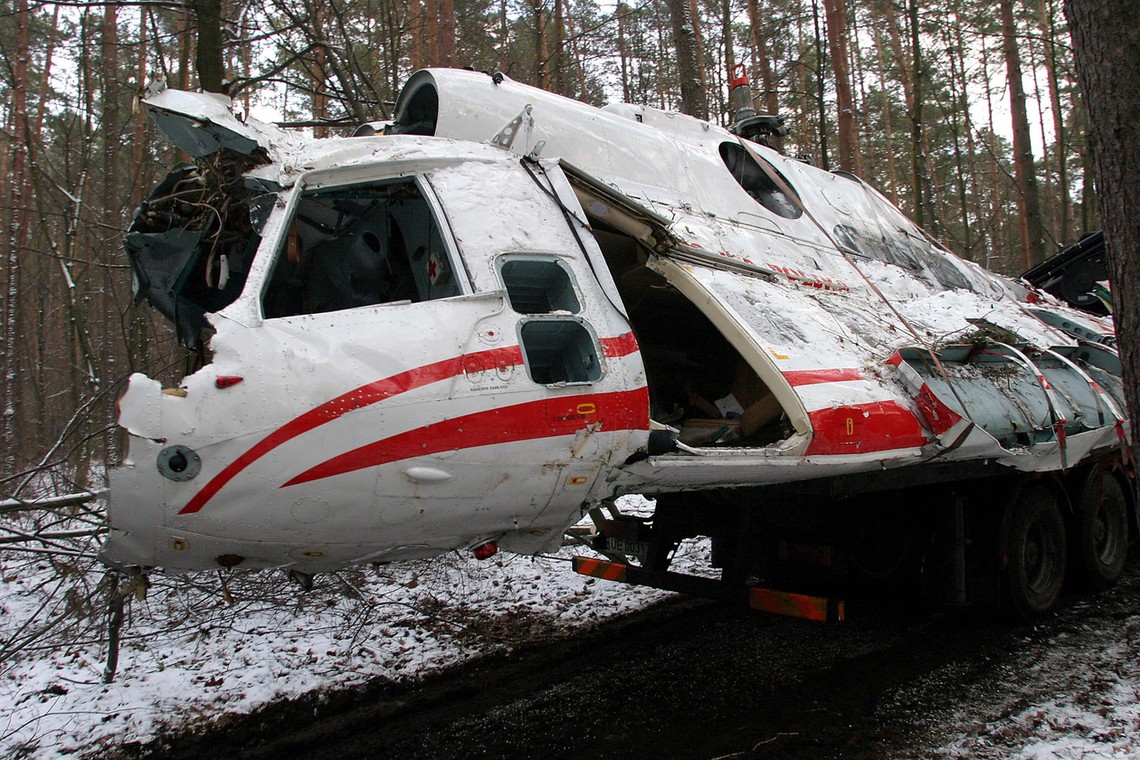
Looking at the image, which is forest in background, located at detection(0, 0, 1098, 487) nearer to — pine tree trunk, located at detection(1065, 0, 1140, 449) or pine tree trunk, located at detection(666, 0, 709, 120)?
pine tree trunk, located at detection(666, 0, 709, 120)

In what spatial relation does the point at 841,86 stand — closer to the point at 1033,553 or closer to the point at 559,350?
the point at 1033,553

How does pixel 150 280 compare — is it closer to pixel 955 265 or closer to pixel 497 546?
pixel 497 546

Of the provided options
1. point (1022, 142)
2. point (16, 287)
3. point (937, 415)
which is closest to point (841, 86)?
point (1022, 142)

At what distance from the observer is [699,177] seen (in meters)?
5.23

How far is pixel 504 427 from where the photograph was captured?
3.06 meters

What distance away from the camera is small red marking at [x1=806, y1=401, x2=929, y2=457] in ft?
12.3

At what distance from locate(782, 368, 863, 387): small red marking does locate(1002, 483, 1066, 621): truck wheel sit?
90.3 inches

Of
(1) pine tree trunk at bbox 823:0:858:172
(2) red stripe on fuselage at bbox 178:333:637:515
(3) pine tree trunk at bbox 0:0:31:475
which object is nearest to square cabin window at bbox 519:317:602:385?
(2) red stripe on fuselage at bbox 178:333:637:515

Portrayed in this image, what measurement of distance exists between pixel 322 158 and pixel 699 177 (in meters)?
2.70

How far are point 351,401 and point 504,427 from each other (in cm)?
60

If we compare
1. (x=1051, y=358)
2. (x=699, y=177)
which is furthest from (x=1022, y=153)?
(x=699, y=177)

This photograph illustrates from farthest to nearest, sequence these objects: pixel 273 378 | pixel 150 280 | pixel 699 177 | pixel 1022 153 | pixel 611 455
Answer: pixel 1022 153 → pixel 699 177 → pixel 150 280 → pixel 611 455 → pixel 273 378

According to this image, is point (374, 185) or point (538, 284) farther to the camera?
point (538, 284)

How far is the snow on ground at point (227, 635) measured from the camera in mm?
4395
